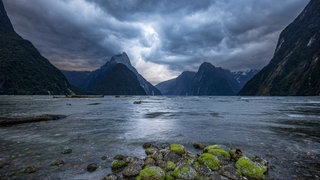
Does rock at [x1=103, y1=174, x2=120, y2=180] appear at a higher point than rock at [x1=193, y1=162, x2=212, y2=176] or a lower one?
lower

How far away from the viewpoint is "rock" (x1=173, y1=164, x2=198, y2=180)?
981 centimetres

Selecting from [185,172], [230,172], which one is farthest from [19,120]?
[230,172]

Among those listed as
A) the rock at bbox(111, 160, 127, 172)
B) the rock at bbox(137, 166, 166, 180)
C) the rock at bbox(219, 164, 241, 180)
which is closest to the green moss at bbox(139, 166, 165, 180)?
the rock at bbox(137, 166, 166, 180)

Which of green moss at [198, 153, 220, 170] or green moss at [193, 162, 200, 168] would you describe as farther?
green moss at [198, 153, 220, 170]

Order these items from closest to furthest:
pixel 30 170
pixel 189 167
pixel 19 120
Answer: pixel 189 167
pixel 30 170
pixel 19 120

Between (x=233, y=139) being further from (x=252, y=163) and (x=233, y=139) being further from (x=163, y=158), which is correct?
(x=163, y=158)

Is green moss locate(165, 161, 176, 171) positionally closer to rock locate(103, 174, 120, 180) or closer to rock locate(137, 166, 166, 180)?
rock locate(137, 166, 166, 180)

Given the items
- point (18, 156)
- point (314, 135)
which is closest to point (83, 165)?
point (18, 156)

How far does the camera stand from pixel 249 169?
10672 millimetres

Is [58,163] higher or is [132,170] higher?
[132,170]

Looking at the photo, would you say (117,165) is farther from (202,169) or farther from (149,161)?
(202,169)

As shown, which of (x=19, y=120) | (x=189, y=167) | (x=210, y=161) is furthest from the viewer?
(x=19, y=120)

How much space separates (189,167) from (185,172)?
16.8 inches

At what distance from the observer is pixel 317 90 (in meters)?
174
